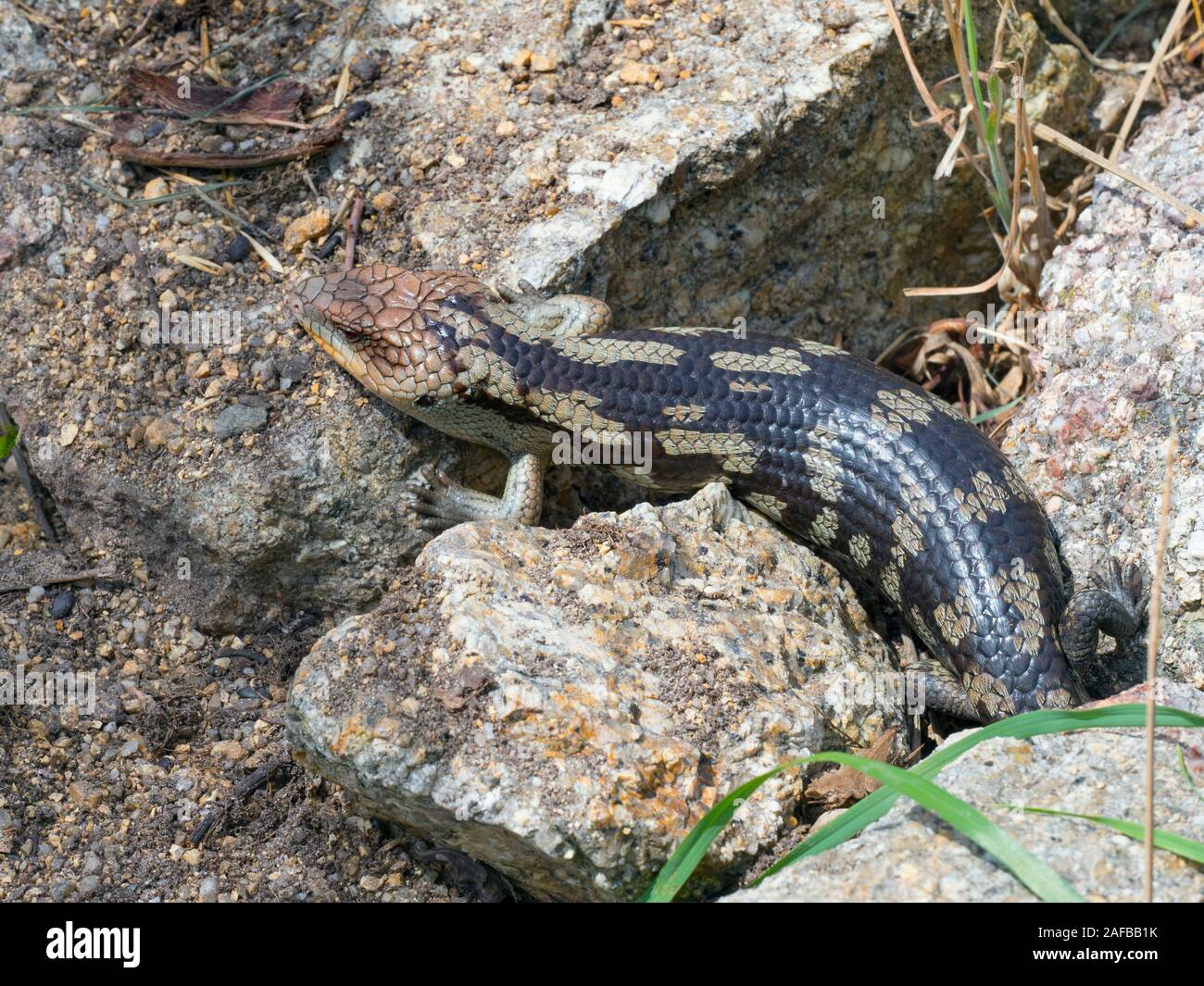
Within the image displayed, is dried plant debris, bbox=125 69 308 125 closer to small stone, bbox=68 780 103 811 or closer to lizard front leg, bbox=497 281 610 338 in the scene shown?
lizard front leg, bbox=497 281 610 338

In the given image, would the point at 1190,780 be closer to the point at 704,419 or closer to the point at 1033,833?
the point at 1033,833

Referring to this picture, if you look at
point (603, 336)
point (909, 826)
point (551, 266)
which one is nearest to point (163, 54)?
point (551, 266)

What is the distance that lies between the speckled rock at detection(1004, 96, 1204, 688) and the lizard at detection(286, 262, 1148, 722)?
17cm

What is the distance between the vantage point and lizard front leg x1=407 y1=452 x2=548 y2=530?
4.75 m

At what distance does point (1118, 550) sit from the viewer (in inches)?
179

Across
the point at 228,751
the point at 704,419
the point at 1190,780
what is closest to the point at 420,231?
the point at 704,419

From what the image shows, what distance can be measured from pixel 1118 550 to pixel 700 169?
7.44 feet

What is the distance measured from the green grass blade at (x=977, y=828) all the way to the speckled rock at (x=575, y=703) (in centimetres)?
62

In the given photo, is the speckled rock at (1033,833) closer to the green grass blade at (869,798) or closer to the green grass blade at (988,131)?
the green grass blade at (869,798)

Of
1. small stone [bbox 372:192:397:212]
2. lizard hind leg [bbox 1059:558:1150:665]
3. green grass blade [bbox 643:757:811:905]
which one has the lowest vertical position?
green grass blade [bbox 643:757:811:905]

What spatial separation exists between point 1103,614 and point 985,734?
1.35 m

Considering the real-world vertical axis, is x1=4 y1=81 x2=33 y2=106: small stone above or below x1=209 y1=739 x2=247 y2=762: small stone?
above

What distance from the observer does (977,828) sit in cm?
283

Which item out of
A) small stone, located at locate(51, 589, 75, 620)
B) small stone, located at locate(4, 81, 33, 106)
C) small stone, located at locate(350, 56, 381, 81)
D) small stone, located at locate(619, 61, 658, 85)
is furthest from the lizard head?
small stone, located at locate(4, 81, 33, 106)
